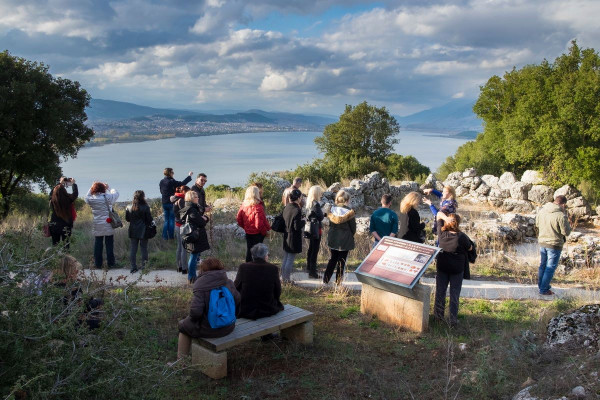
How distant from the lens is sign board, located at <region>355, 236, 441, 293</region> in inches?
250

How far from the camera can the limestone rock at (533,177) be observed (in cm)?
2308

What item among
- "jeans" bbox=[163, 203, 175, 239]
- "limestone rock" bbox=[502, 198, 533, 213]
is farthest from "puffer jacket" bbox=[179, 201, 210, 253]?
"limestone rock" bbox=[502, 198, 533, 213]

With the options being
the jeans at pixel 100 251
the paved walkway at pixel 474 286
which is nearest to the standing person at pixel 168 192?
the jeans at pixel 100 251

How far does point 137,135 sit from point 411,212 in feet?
138

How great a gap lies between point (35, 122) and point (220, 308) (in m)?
16.5

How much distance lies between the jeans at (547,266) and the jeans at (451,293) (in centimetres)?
241

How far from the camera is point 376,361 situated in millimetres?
5484

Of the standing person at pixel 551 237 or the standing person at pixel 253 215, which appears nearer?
the standing person at pixel 551 237

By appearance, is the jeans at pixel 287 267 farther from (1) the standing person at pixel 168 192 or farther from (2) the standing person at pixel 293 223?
(1) the standing person at pixel 168 192

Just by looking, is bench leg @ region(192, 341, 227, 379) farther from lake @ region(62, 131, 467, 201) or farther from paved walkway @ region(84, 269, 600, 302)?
lake @ region(62, 131, 467, 201)

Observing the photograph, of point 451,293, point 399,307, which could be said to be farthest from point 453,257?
point 399,307

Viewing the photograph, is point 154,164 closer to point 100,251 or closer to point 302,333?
point 100,251

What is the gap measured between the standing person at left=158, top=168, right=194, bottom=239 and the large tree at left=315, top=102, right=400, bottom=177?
15029 mm

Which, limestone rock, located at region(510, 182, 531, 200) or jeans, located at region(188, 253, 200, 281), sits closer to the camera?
jeans, located at region(188, 253, 200, 281)
